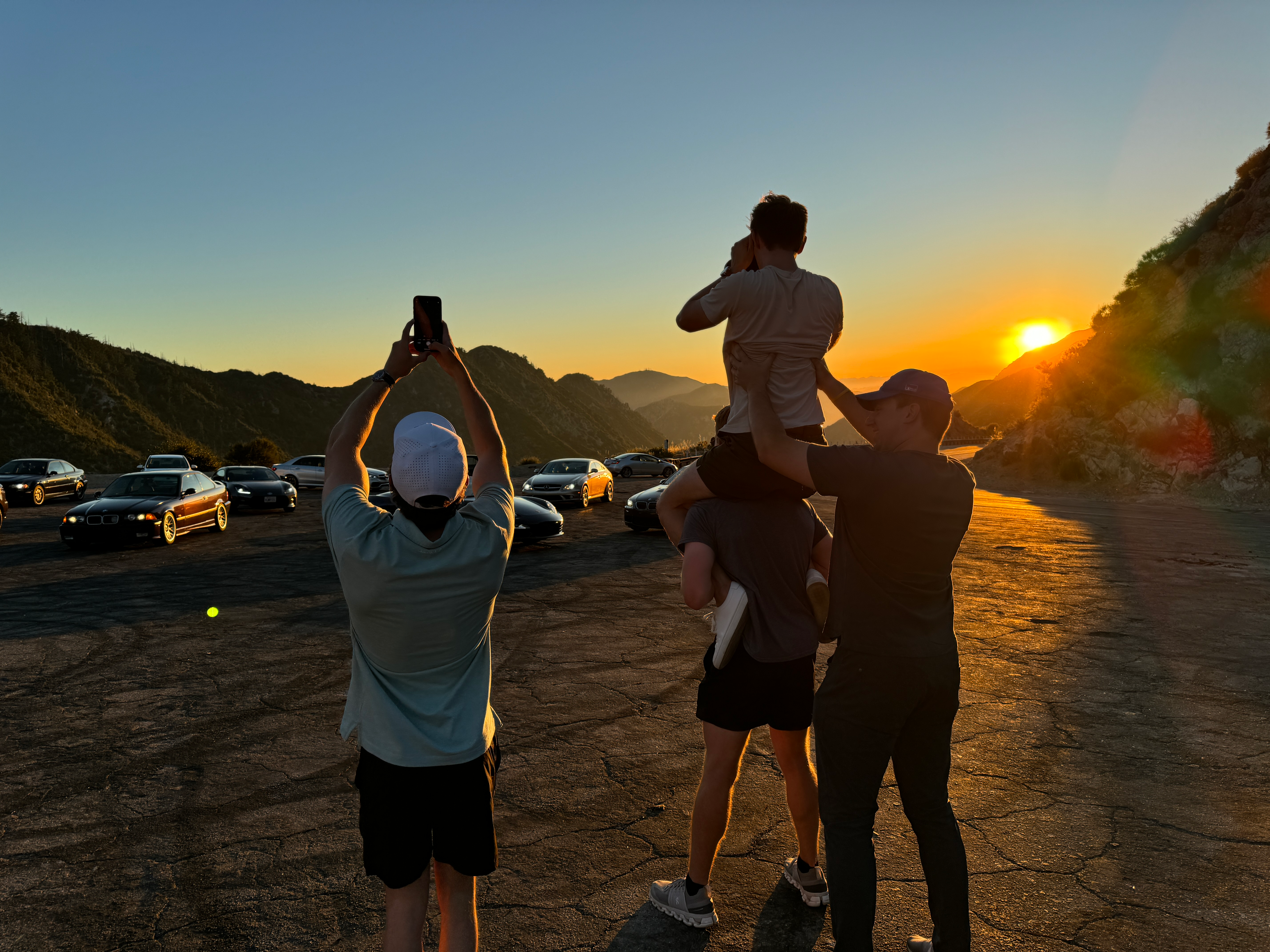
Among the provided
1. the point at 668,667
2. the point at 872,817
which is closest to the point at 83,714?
the point at 668,667

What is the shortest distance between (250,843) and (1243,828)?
4840mm

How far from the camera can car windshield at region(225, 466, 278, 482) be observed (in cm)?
2406

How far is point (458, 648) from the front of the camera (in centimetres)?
227

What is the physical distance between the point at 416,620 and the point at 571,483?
2224cm

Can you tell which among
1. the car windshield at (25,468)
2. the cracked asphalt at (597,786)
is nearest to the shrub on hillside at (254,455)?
the car windshield at (25,468)

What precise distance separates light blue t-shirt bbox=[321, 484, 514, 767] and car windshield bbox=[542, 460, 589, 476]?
75.8ft

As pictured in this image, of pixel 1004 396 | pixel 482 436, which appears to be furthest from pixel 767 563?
pixel 1004 396

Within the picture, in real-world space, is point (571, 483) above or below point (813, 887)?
above

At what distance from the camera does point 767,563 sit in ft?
9.50

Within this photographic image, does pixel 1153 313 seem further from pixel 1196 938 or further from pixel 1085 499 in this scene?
pixel 1196 938

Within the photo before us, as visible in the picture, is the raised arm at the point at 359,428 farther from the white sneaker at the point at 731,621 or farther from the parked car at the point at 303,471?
the parked car at the point at 303,471

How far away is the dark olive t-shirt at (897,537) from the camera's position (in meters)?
2.49

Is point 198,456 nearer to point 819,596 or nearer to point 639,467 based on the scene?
point 639,467

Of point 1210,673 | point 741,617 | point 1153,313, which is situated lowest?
point 1210,673
